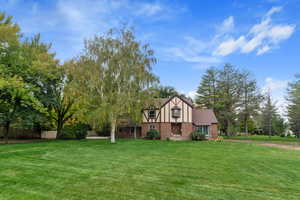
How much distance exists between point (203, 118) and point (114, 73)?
14641 mm

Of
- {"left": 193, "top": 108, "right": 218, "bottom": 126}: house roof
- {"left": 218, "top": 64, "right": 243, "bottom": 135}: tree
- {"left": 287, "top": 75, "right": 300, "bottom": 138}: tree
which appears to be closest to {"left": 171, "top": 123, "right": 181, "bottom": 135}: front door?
{"left": 193, "top": 108, "right": 218, "bottom": 126}: house roof

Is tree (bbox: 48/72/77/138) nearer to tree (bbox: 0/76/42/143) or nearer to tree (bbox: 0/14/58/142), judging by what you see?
tree (bbox: 0/14/58/142)

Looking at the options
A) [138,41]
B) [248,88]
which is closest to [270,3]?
[138,41]

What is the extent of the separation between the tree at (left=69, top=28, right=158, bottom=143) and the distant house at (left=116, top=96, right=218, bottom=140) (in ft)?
21.1

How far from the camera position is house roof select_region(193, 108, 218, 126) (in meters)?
23.6

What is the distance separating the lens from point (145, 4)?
12805 millimetres

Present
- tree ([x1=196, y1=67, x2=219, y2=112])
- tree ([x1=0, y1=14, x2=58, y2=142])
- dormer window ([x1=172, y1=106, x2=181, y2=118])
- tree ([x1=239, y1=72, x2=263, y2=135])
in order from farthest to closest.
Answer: tree ([x1=196, y1=67, x2=219, y2=112])
tree ([x1=239, y1=72, x2=263, y2=135])
dormer window ([x1=172, y1=106, x2=181, y2=118])
tree ([x1=0, y1=14, x2=58, y2=142])

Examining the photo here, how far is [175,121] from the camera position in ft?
74.2

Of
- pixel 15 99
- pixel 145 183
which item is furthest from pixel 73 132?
pixel 145 183

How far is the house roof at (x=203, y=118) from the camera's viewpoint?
23641 mm

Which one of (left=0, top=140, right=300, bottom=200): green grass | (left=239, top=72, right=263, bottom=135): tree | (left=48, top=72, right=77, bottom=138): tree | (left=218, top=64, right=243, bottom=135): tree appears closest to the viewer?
(left=0, top=140, right=300, bottom=200): green grass

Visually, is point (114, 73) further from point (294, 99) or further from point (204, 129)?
point (294, 99)

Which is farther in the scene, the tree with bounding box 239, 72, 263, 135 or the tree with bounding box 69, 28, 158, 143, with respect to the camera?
the tree with bounding box 239, 72, 263, 135

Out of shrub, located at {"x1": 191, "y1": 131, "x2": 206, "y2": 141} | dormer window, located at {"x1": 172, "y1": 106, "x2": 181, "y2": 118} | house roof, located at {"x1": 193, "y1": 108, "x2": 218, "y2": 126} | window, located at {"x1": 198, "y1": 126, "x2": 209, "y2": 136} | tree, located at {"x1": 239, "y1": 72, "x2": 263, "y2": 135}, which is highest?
tree, located at {"x1": 239, "y1": 72, "x2": 263, "y2": 135}
